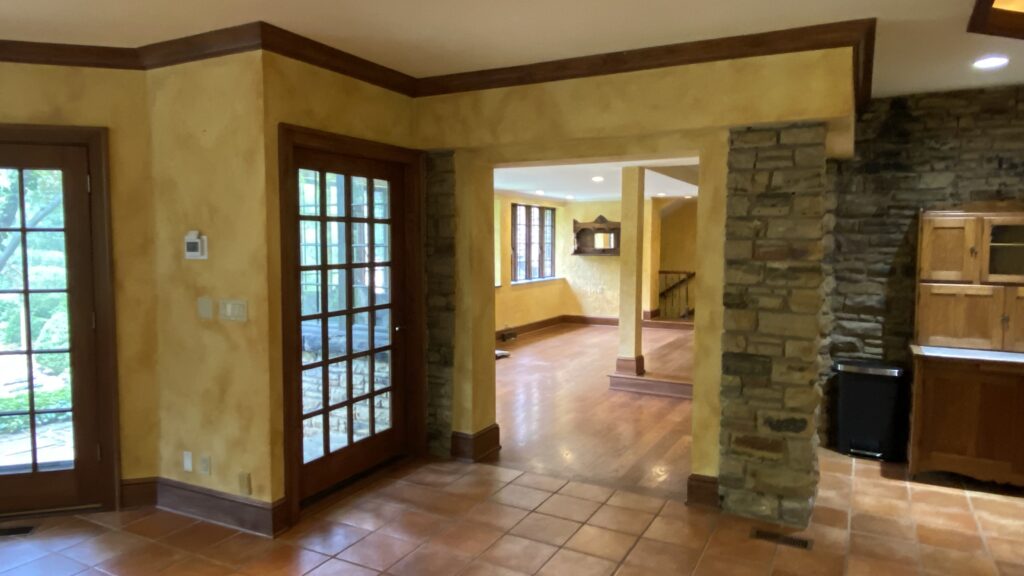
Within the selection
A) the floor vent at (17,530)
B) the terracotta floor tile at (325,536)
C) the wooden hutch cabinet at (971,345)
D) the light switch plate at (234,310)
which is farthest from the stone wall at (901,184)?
the floor vent at (17,530)

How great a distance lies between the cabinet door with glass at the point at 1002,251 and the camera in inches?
168

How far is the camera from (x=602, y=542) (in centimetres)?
327

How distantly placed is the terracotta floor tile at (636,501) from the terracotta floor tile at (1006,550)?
1605 millimetres

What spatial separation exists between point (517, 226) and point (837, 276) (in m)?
6.62

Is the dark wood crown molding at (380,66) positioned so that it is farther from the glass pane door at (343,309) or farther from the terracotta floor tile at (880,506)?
the terracotta floor tile at (880,506)

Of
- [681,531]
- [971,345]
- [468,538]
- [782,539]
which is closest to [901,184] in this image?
[971,345]

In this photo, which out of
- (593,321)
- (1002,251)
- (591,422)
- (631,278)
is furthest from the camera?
(593,321)

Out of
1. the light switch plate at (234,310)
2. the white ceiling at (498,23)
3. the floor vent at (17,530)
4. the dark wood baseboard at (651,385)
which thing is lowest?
the floor vent at (17,530)

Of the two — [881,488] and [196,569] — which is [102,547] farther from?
[881,488]

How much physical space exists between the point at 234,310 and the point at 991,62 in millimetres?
4491

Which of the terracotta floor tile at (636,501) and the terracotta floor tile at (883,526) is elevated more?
the terracotta floor tile at (636,501)

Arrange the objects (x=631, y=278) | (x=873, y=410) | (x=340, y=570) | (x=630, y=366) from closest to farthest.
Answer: (x=340, y=570) → (x=873, y=410) → (x=630, y=366) → (x=631, y=278)

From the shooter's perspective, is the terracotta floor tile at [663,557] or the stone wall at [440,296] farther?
the stone wall at [440,296]

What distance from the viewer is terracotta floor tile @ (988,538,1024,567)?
124 inches
